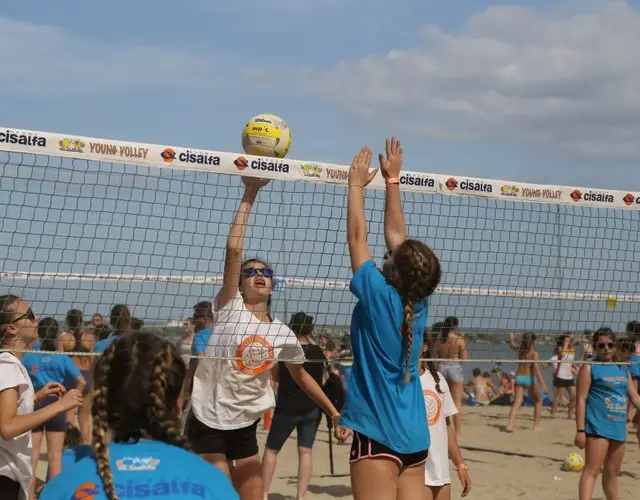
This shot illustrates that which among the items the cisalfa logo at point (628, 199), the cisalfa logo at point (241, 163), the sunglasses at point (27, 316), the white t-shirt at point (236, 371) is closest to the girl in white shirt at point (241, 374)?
the white t-shirt at point (236, 371)

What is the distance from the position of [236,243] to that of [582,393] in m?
3.23

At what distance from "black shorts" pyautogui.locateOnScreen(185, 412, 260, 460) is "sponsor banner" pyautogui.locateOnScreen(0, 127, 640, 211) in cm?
150

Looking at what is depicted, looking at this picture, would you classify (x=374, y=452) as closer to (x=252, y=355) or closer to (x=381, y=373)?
(x=381, y=373)

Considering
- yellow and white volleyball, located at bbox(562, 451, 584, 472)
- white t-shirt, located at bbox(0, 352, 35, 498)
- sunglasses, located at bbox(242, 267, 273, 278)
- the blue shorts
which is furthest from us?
yellow and white volleyball, located at bbox(562, 451, 584, 472)

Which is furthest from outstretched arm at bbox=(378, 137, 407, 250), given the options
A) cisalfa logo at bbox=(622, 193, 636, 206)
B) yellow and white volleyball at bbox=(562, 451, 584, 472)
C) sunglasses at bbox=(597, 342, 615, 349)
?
yellow and white volleyball at bbox=(562, 451, 584, 472)

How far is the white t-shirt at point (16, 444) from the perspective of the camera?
4.22 meters

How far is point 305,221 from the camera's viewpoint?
20.1 ft

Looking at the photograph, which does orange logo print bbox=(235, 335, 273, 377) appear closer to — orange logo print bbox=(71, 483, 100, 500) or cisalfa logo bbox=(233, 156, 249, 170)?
cisalfa logo bbox=(233, 156, 249, 170)

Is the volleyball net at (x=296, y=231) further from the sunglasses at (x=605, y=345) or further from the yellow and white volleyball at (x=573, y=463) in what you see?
the yellow and white volleyball at (x=573, y=463)

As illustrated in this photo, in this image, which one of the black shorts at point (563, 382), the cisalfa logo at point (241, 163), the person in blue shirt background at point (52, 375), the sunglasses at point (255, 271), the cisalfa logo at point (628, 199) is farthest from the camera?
the black shorts at point (563, 382)

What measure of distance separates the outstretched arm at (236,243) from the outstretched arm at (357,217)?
1.25 metres

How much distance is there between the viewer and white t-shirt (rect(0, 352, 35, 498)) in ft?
13.8

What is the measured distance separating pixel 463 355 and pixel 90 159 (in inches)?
276

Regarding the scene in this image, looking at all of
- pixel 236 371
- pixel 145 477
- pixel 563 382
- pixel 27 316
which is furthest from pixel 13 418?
pixel 563 382
